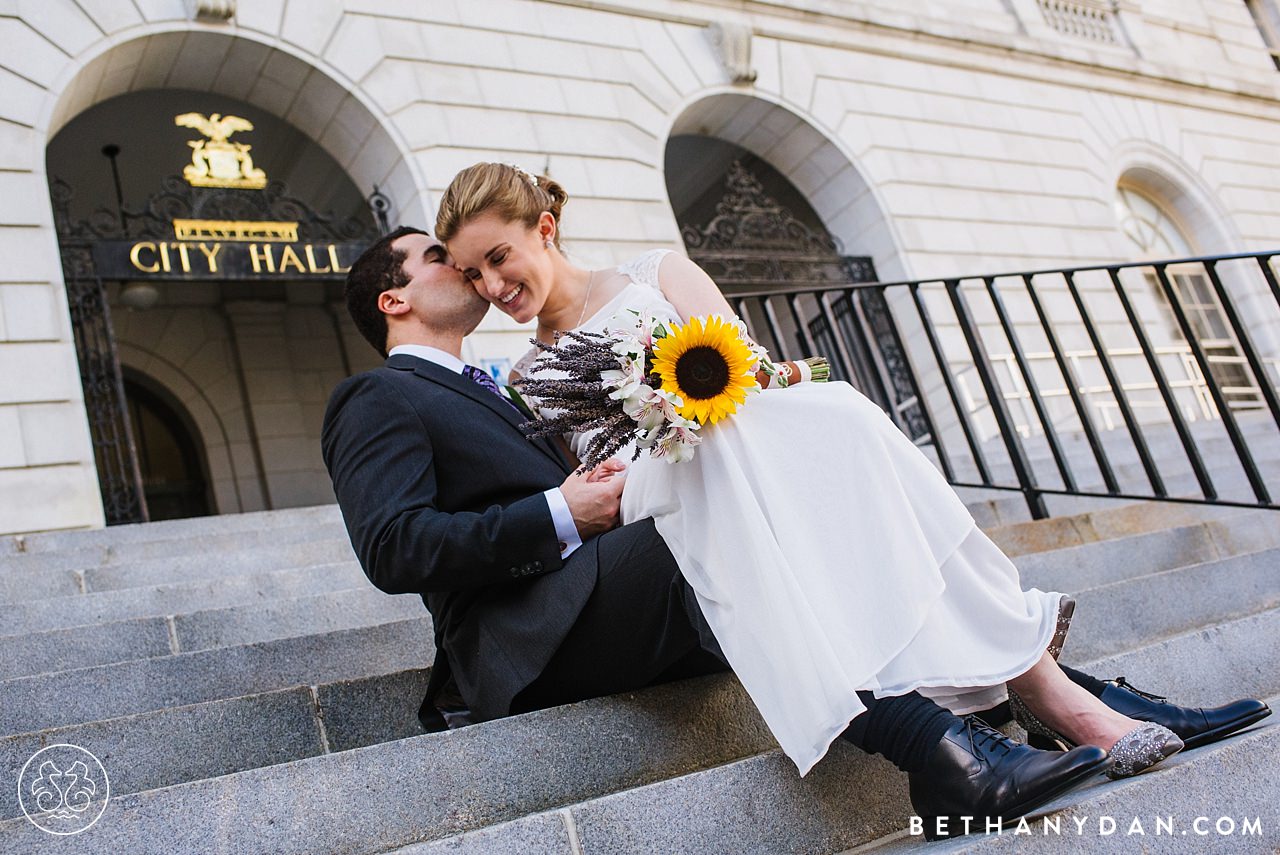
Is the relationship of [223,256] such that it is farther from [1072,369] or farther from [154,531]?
[1072,369]

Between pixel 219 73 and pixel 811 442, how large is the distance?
7.03 meters

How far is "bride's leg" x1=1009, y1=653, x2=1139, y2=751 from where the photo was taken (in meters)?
1.91

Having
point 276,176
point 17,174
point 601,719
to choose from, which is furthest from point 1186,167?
point 601,719

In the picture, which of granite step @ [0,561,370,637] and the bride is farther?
granite step @ [0,561,370,637]

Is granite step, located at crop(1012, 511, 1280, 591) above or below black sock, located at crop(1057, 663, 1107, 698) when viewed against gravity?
above

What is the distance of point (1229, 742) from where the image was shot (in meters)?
1.88

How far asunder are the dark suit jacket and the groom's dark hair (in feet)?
0.98

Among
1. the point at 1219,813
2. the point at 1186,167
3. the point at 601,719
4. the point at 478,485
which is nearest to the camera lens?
the point at 1219,813

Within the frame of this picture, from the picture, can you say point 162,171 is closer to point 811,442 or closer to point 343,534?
point 343,534

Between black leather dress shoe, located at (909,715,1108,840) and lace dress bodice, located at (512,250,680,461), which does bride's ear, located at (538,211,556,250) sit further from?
black leather dress shoe, located at (909,715,1108,840)

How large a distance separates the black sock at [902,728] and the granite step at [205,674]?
1427 mm

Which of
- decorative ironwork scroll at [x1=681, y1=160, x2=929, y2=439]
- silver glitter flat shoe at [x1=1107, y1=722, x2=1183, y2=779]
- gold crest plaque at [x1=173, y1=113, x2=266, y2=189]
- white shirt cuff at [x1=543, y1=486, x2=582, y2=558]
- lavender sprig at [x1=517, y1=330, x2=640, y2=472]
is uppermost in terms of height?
gold crest plaque at [x1=173, y1=113, x2=266, y2=189]

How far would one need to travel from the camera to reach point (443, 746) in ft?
6.28

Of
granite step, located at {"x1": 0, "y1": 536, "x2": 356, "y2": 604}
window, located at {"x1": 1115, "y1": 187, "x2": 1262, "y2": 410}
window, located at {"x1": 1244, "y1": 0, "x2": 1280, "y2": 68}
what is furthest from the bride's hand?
window, located at {"x1": 1244, "y1": 0, "x2": 1280, "y2": 68}
